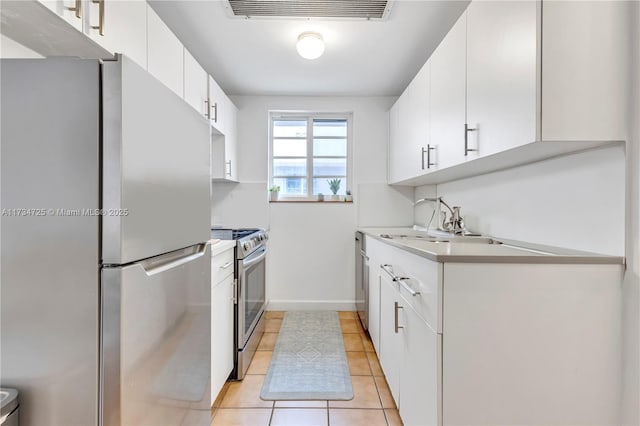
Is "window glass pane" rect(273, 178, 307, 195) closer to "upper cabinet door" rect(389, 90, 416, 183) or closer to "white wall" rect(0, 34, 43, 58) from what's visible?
"upper cabinet door" rect(389, 90, 416, 183)

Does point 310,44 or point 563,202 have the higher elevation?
point 310,44

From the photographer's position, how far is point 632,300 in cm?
102

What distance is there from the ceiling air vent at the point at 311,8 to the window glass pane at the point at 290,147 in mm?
1649

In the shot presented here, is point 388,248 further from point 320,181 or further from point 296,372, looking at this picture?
point 320,181

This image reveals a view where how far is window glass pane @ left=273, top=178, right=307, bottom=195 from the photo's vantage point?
3492mm

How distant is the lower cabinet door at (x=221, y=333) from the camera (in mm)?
1626

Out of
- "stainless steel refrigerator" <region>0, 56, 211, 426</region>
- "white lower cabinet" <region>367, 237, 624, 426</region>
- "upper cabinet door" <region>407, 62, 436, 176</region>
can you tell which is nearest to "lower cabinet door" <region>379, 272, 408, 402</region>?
"white lower cabinet" <region>367, 237, 624, 426</region>

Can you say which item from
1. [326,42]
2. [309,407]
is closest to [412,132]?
[326,42]

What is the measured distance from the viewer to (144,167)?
0.79 metres

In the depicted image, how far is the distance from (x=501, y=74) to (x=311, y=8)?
111cm

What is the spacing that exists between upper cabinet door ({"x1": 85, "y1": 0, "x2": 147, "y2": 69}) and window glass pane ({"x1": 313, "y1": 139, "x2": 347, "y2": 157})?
2.15 meters

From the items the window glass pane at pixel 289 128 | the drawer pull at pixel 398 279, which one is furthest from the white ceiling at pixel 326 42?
the drawer pull at pixel 398 279

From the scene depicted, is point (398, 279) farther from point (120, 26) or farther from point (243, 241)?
point (120, 26)

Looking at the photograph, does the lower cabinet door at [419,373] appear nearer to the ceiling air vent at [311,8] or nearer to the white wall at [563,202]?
the white wall at [563,202]
